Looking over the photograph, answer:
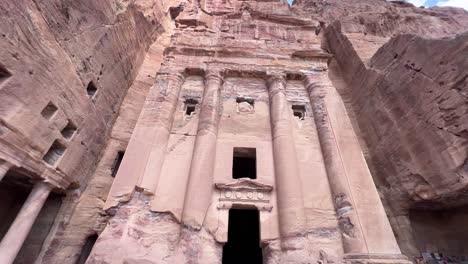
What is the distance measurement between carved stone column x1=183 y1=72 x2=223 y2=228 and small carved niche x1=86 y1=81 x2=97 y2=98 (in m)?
4.03

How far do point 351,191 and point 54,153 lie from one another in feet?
30.0

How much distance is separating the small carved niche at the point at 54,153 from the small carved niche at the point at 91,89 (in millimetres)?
2208

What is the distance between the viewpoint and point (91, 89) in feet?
28.3

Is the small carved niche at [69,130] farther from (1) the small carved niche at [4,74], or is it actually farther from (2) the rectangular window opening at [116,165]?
(1) the small carved niche at [4,74]

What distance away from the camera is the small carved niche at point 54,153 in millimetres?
6793

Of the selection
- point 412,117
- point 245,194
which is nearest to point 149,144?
point 245,194

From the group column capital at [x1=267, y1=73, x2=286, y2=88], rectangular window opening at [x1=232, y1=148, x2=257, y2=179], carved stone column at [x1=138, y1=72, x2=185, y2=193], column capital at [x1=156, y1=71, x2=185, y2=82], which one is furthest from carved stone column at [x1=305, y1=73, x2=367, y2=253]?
column capital at [x1=156, y1=71, x2=185, y2=82]

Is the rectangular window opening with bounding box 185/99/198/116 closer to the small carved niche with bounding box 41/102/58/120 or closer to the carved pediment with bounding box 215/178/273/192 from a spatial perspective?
the carved pediment with bounding box 215/178/273/192

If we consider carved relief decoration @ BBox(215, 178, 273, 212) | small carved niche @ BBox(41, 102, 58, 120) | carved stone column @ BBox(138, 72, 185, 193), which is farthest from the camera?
carved stone column @ BBox(138, 72, 185, 193)

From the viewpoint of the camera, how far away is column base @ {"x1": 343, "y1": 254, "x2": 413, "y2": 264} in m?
5.54

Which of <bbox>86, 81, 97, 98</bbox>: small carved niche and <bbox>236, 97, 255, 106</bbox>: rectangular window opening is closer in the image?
<bbox>86, 81, 97, 98</bbox>: small carved niche

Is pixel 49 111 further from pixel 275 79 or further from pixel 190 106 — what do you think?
pixel 275 79

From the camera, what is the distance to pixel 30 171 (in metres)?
5.97

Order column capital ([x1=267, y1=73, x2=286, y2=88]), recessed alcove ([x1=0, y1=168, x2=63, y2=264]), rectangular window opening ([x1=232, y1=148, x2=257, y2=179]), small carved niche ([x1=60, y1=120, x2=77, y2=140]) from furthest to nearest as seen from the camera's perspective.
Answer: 1. column capital ([x1=267, y1=73, x2=286, y2=88])
2. rectangular window opening ([x1=232, y1=148, x2=257, y2=179])
3. small carved niche ([x1=60, y1=120, x2=77, y2=140])
4. recessed alcove ([x1=0, y1=168, x2=63, y2=264])
